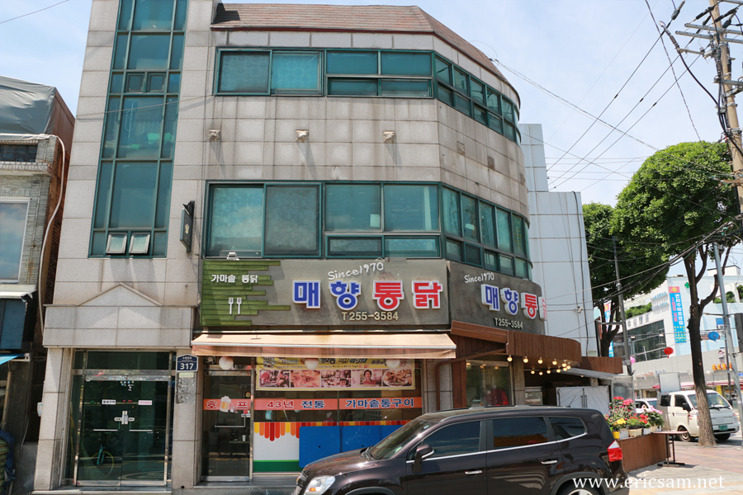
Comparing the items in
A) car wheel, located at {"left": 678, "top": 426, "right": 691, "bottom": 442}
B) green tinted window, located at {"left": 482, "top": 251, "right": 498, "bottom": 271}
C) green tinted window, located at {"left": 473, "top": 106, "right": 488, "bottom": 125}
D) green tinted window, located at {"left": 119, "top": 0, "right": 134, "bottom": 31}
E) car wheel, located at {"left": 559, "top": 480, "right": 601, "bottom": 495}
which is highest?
green tinted window, located at {"left": 119, "top": 0, "right": 134, "bottom": 31}

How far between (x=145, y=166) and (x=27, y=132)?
11.9 ft

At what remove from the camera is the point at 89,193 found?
12.3m

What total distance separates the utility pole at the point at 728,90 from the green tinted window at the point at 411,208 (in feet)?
24.7

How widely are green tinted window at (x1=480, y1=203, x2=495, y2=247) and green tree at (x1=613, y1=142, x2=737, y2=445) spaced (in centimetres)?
1067

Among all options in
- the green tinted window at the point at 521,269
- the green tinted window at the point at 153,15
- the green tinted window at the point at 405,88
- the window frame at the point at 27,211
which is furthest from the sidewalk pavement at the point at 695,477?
the green tinted window at the point at 153,15

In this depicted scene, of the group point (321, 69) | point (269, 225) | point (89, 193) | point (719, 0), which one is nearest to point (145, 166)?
point (89, 193)

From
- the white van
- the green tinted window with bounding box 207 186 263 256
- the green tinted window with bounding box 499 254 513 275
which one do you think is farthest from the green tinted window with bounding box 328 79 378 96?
the white van

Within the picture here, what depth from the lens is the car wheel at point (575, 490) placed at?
738 centimetres

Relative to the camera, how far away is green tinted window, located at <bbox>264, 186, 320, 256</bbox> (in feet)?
39.9

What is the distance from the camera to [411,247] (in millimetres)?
12305

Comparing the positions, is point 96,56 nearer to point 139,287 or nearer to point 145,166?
point 145,166

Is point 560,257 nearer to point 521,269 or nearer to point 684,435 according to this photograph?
point 684,435

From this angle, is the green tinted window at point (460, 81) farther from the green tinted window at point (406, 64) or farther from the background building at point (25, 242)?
the background building at point (25, 242)

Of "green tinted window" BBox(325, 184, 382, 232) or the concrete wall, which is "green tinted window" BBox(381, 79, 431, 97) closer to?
"green tinted window" BBox(325, 184, 382, 232)
